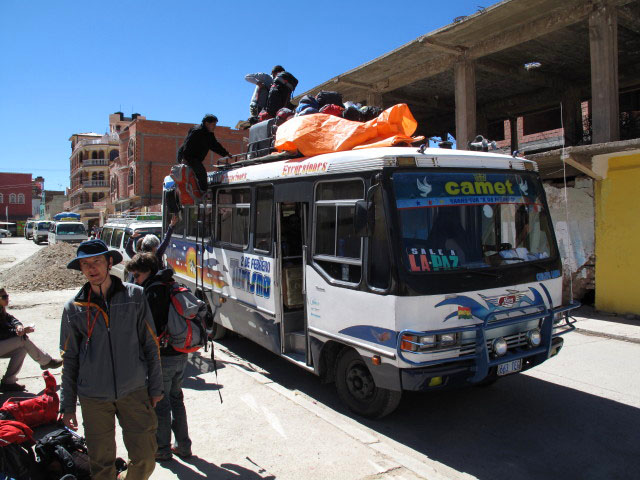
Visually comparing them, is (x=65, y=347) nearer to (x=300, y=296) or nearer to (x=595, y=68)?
(x=300, y=296)

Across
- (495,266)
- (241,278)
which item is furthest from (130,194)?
(495,266)

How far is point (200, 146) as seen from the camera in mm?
7809

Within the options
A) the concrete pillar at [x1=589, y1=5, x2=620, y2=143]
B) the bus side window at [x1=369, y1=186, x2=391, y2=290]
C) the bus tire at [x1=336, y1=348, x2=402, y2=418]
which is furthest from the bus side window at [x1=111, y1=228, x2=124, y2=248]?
the concrete pillar at [x1=589, y1=5, x2=620, y2=143]

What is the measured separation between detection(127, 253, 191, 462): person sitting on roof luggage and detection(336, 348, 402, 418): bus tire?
174 centimetres

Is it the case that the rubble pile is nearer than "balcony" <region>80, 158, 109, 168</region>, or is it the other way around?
the rubble pile

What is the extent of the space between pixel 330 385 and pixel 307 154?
288 cm

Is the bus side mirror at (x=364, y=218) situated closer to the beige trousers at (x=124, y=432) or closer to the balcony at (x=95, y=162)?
the beige trousers at (x=124, y=432)

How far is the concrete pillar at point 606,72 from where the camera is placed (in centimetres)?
960

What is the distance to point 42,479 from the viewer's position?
340 cm

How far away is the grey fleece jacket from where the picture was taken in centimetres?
304

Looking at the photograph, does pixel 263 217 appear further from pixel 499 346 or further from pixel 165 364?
pixel 499 346

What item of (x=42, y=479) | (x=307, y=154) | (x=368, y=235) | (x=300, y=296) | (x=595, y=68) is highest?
(x=595, y=68)

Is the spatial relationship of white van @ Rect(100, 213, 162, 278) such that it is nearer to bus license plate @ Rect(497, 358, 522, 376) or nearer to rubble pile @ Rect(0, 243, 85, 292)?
rubble pile @ Rect(0, 243, 85, 292)

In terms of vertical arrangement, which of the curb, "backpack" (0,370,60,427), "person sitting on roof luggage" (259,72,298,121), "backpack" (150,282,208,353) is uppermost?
"person sitting on roof luggage" (259,72,298,121)
